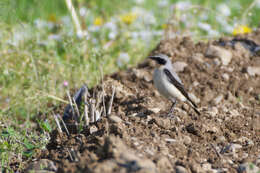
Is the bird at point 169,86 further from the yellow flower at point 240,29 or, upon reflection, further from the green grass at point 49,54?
the yellow flower at point 240,29

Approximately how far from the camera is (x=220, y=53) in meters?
5.88

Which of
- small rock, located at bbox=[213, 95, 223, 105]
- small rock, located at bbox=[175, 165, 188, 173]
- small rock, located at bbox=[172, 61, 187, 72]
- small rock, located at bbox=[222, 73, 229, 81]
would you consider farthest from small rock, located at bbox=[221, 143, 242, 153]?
small rock, located at bbox=[172, 61, 187, 72]

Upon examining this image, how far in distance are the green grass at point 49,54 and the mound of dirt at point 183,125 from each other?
425 mm

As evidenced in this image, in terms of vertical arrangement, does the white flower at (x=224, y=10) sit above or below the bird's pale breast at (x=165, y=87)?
above

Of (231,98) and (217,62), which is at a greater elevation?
(217,62)

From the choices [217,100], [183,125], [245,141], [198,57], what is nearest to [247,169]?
[245,141]

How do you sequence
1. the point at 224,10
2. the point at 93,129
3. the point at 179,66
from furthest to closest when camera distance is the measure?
the point at 224,10
the point at 179,66
the point at 93,129

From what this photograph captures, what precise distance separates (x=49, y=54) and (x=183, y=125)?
133 inches

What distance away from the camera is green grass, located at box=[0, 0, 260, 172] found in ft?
14.2

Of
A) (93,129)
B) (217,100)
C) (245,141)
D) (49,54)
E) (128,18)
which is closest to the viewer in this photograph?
(93,129)

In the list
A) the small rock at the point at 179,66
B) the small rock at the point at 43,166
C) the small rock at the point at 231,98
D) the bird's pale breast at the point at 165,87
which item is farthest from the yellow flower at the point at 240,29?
the small rock at the point at 43,166

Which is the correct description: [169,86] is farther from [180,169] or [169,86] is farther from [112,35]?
[112,35]

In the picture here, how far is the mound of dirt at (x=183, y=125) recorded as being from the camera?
9.96 feet

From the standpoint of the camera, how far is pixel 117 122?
3.77 meters
